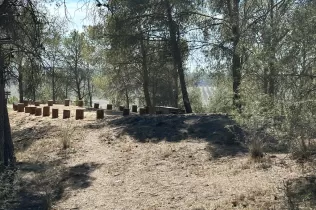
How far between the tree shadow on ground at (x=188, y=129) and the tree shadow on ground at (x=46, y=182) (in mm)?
2477

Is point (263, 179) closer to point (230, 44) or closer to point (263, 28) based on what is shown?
point (263, 28)

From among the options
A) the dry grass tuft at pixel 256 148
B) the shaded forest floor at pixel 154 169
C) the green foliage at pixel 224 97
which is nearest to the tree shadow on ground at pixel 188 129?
the shaded forest floor at pixel 154 169

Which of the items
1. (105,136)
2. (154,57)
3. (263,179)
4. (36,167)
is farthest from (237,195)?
(154,57)

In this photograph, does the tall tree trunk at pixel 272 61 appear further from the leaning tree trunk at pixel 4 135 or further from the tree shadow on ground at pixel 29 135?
the tree shadow on ground at pixel 29 135

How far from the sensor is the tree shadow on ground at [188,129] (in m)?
10.1

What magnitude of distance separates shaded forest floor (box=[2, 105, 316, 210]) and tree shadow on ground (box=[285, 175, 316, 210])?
0.01 m

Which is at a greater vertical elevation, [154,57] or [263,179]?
[154,57]

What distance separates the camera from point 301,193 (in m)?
5.99

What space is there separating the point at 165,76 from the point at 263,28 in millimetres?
16824

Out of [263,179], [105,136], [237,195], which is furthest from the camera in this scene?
[105,136]

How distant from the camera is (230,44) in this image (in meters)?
15.6

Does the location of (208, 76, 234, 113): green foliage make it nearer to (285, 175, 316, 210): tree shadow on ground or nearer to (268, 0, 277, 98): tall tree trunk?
(268, 0, 277, 98): tall tree trunk

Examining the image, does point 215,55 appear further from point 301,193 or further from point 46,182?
point 301,193

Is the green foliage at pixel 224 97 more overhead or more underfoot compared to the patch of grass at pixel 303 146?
more overhead
